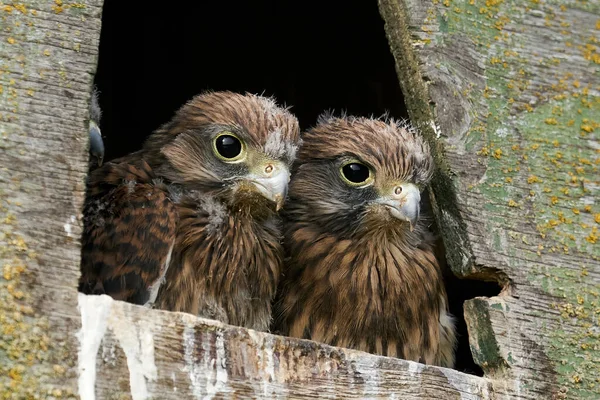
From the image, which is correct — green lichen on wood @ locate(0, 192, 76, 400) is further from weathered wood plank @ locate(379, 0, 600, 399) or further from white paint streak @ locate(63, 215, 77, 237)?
weathered wood plank @ locate(379, 0, 600, 399)

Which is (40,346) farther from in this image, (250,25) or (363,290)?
(250,25)

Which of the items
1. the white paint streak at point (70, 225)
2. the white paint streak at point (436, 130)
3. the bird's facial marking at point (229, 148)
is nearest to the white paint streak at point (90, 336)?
the white paint streak at point (70, 225)

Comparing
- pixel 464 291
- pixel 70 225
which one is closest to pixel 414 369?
pixel 70 225

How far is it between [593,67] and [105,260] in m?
2.11

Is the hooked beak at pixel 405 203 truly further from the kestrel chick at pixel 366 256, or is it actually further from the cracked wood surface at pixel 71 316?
the cracked wood surface at pixel 71 316

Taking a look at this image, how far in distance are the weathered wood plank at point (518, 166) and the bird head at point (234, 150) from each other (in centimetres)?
53

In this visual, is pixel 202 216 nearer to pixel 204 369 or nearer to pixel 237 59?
pixel 204 369

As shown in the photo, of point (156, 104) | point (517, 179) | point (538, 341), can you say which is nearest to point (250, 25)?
point (156, 104)

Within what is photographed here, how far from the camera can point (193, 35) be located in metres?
6.21

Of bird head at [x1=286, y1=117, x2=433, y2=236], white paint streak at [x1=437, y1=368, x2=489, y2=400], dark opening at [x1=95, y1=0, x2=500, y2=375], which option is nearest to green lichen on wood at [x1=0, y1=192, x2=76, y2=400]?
white paint streak at [x1=437, y1=368, x2=489, y2=400]

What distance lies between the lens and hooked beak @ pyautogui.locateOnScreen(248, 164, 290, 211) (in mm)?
3824

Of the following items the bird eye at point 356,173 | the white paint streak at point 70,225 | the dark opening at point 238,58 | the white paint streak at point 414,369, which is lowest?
the white paint streak at point 414,369

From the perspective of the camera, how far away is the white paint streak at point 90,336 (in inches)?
116

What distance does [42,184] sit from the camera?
311 cm
